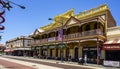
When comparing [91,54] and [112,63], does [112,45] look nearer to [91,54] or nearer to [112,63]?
[112,63]

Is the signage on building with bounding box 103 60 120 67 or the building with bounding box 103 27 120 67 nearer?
the signage on building with bounding box 103 60 120 67

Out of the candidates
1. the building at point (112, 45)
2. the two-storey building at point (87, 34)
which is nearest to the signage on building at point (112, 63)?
the building at point (112, 45)

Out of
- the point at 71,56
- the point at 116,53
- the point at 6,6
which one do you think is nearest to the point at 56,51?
the point at 71,56

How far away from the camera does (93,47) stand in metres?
43.4

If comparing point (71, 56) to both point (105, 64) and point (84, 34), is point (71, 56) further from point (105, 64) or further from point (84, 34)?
point (105, 64)

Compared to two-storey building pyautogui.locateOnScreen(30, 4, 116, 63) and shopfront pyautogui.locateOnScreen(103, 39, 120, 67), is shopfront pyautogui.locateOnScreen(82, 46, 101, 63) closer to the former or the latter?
two-storey building pyautogui.locateOnScreen(30, 4, 116, 63)

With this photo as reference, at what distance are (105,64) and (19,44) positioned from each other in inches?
2665

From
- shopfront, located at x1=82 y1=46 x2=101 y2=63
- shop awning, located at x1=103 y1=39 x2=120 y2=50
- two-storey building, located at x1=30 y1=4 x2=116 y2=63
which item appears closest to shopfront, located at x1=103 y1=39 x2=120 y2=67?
shop awning, located at x1=103 y1=39 x2=120 y2=50

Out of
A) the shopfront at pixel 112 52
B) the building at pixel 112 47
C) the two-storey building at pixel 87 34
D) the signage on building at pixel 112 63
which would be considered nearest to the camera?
the signage on building at pixel 112 63

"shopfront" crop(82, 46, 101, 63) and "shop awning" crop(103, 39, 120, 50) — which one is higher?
"shop awning" crop(103, 39, 120, 50)

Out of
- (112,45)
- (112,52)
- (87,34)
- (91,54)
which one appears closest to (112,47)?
(112,45)

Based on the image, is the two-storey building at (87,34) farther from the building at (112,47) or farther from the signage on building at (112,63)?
the signage on building at (112,63)

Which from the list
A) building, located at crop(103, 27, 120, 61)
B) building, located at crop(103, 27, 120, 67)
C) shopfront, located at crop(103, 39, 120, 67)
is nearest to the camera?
shopfront, located at crop(103, 39, 120, 67)

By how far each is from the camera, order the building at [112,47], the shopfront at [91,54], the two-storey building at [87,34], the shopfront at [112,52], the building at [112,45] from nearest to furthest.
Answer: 1. the shopfront at [112,52]
2. the building at [112,47]
3. the building at [112,45]
4. the two-storey building at [87,34]
5. the shopfront at [91,54]
